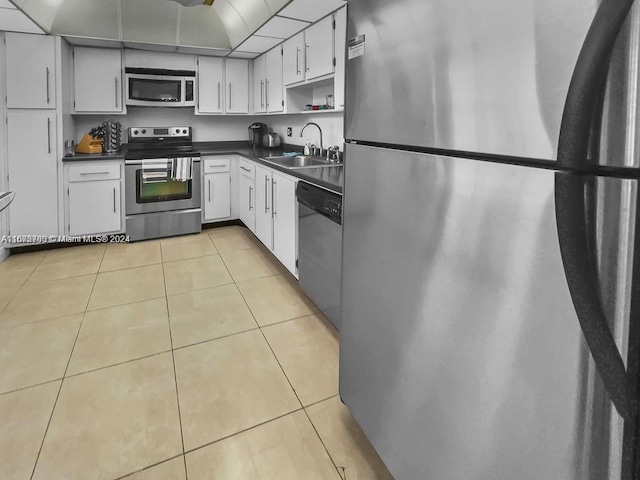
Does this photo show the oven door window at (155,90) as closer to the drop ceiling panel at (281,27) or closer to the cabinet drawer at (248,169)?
the cabinet drawer at (248,169)

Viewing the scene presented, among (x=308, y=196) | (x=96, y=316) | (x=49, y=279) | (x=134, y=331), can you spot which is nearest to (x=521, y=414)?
(x=308, y=196)

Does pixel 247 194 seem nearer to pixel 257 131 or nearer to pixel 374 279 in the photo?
pixel 257 131

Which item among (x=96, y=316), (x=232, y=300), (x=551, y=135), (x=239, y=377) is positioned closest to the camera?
(x=551, y=135)

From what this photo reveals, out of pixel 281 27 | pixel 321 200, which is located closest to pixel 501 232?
pixel 321 200

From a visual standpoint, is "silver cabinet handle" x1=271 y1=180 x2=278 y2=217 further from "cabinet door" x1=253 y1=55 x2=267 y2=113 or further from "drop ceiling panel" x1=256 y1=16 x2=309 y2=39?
"cabinet door" x1=253 y1=55 x2=267 y2=113

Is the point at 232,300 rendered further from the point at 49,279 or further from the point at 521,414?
the point at 521,414

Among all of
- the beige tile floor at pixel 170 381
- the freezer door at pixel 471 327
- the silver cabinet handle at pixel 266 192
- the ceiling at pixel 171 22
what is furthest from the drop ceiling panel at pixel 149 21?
the freezer door at pixel 471 327

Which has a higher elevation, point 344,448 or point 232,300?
point 232,300

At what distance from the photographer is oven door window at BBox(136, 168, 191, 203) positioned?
396 cm

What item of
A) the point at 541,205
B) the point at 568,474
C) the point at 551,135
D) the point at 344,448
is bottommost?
the point at 344,448

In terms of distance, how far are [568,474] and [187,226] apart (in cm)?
407

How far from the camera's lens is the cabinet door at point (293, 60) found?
3.39 meters

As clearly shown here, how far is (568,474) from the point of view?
0.69 metres

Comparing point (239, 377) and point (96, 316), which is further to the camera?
point (96, 316)
